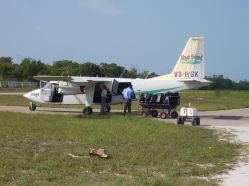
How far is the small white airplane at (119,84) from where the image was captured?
29.1 metres

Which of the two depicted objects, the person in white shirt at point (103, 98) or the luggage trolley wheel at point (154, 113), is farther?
the person in white shirt at point (103, 98)

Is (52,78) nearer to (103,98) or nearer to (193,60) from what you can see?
(103,98)

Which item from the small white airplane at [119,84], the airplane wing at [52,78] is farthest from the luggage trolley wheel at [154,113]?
the airplane wing at [52,78]

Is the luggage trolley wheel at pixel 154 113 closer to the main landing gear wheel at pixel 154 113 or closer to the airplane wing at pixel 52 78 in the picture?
the main landing gear wheel at pixel 154 113

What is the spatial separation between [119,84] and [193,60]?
4921mm

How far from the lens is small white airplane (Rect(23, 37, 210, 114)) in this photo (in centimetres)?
2912

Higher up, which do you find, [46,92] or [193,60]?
[193,60]

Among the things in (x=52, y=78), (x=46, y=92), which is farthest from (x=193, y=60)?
(x=46, y=92)

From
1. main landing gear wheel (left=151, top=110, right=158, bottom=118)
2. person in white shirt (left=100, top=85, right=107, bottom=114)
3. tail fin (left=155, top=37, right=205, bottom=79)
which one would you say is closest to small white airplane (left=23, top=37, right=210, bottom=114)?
tail fin (left=155, top=37, right=205, bottom=79)

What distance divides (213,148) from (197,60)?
615 inches

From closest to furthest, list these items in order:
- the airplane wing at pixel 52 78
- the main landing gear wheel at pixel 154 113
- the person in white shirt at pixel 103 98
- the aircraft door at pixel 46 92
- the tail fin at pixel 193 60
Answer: the main landing gear wheel at pixel 154 113 → the tail fin at pixel 193 60 → the airplane wing at pixel 52 78 → the person in white shirt at pixel 103 98 → the aircraft door at pixel 46 92

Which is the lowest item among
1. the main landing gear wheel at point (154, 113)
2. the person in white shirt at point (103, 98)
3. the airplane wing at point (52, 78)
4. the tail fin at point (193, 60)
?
the main landing gear wheel at point (154, 113)

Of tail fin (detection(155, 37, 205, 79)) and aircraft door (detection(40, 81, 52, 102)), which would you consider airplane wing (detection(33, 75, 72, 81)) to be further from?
tail fin (detection(155, 37, 205, 79))

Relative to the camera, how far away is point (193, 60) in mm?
29156
